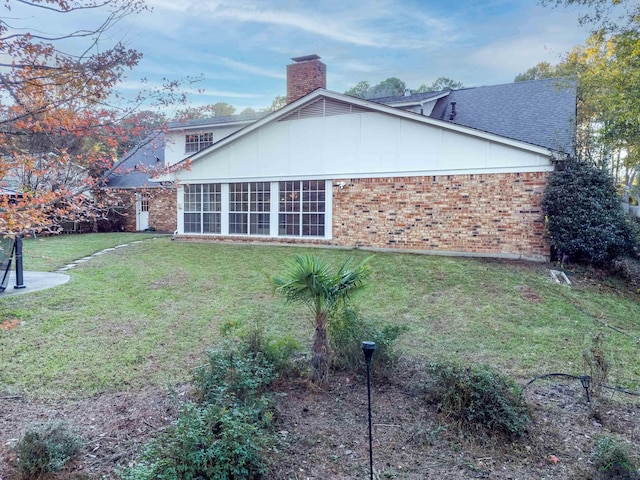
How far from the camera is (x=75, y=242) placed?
53.7 ft

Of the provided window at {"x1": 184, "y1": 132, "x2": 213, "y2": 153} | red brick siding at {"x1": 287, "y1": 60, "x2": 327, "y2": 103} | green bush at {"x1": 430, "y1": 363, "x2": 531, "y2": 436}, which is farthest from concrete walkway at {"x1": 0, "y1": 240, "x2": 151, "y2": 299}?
red brick siding at {"x1": 287, "y1": 60, "x2": 327, "y2": 103}

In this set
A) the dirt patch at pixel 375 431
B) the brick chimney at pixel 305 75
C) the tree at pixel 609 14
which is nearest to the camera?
the dirt patch at pixel 375 431

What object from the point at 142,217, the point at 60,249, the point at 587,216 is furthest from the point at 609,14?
the point at 142,217

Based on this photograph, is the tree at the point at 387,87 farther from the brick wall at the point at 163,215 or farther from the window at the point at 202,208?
the window at the point at 202,208

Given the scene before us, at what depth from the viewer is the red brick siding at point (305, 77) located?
51.3ft

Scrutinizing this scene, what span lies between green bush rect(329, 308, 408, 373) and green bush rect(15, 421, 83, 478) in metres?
2.56

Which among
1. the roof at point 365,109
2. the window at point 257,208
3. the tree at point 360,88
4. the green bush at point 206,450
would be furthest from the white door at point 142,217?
the tree at point 360,88

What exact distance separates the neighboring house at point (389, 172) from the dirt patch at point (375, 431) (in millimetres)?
7689

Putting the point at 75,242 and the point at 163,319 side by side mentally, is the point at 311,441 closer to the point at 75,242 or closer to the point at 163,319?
the point at 163,319

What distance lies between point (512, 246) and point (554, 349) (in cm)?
607

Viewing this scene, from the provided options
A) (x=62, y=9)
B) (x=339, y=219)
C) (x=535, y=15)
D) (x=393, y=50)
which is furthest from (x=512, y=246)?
(x=62, y=9)

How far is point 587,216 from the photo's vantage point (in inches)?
400

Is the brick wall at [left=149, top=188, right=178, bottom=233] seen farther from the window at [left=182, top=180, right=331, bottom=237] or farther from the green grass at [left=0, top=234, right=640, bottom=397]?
the green grass at [left=0, top=234, right=640, bottom=397]

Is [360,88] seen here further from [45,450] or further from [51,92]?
[45,450]
